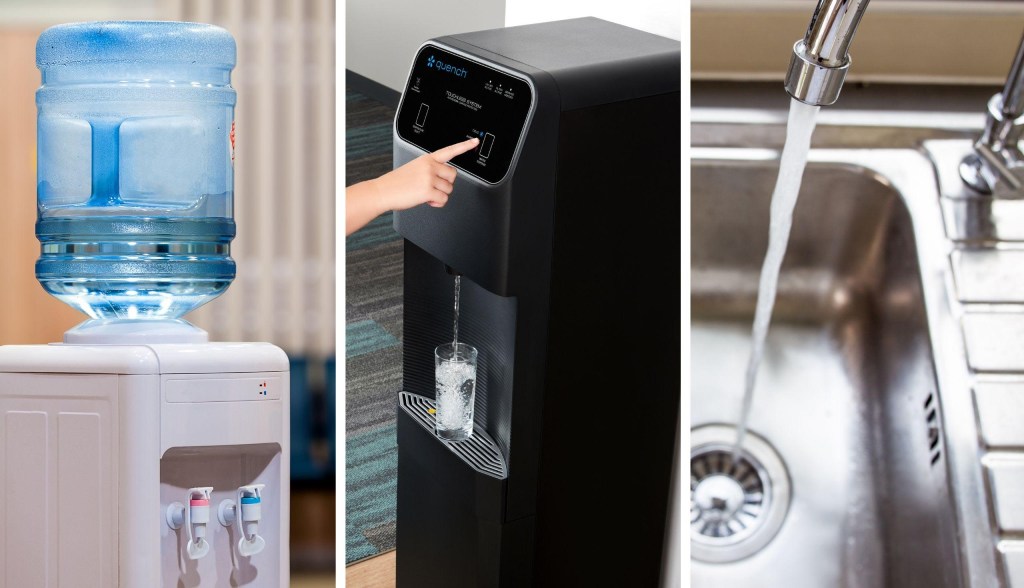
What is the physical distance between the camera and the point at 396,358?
844mm

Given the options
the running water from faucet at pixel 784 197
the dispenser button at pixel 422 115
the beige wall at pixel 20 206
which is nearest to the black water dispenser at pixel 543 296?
the dispenser button at pixel 422 115

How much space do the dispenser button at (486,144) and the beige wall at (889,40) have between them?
490mm

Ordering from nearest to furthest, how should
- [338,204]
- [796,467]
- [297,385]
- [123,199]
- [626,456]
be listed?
[338,204]
[626,456]
[796,467]
[123,199]
[297,385]

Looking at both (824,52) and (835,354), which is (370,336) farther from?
(835,354)

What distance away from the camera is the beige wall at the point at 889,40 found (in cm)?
117

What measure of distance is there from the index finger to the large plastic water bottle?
0.58m

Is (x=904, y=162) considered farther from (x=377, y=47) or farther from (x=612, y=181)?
(x=377, y=47)

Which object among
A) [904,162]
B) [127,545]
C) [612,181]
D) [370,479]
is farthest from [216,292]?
[904,162]

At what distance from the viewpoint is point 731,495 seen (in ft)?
3.57

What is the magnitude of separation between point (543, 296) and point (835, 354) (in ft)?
1.66

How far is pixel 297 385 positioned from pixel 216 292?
86 cm

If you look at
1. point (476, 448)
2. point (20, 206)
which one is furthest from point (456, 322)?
point (20, 206)

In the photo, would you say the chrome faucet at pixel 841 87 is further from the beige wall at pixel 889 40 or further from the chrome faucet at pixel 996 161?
the beige wall at pixel 889 40

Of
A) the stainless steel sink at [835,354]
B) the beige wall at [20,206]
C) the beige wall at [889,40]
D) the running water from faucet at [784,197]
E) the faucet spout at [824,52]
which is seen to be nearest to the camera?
the faucet spout at [824,52]
